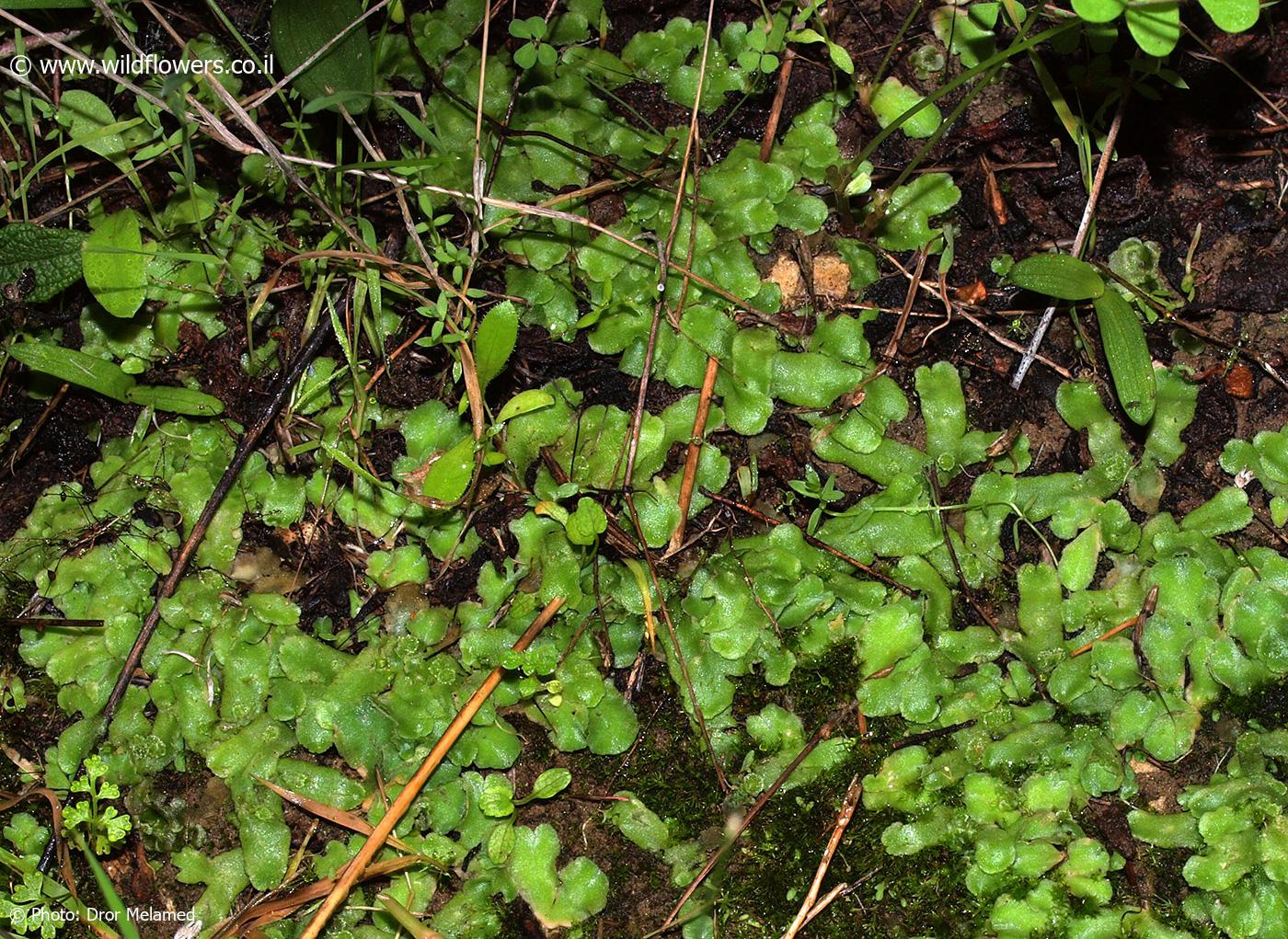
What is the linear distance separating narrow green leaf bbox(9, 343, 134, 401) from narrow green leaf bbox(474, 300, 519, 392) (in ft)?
3.75

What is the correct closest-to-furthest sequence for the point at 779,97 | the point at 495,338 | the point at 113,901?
the point at 113,901, the point at 495,338, the point at 779,97

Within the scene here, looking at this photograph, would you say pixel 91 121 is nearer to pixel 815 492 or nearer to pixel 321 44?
pixel 321 44

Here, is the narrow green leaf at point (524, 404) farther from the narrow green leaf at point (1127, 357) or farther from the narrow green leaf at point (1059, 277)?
the narrow green leaf at point (1127, 357)

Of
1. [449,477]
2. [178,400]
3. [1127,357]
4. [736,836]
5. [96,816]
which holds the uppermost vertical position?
[178,400]

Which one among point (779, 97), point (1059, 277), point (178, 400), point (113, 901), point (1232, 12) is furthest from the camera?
point (779, 97)

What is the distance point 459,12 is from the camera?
3.19m

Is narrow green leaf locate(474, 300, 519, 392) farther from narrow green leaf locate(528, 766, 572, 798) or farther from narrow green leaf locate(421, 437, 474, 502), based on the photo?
narrow green leaf locate(528, 766, 572, 798)

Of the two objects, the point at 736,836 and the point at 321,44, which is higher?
the point at 321,44

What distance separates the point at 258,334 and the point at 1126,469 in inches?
105

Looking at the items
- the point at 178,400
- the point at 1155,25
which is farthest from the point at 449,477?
the point at 1155,25

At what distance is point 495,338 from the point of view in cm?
289

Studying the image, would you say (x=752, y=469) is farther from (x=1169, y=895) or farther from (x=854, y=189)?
(x=1169, y=895)

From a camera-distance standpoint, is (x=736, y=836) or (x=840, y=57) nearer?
(x=736, y=836)

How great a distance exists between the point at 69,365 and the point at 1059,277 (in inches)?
116
